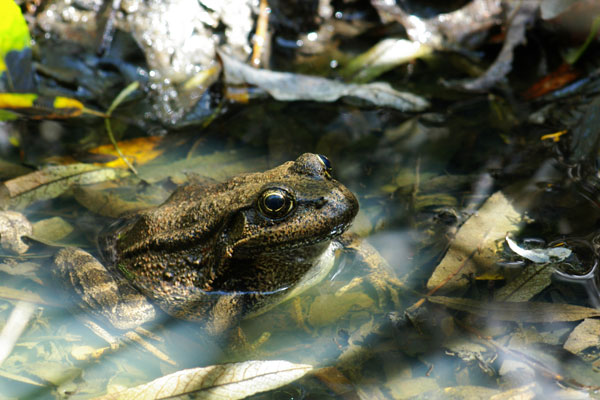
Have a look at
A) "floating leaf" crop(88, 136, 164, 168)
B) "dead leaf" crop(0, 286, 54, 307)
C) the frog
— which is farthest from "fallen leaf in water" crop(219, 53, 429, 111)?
"dead leaf" crop(0, 286, 54, 307)

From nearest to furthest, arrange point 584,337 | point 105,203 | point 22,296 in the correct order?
→ point 584,337
point 22,296
point 105,203

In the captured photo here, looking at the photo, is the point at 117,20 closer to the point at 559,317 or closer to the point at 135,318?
the point at 135,318

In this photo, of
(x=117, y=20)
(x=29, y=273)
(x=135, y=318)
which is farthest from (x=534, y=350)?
(x=117, y=20)

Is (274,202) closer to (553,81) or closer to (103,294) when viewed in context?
(103,294)

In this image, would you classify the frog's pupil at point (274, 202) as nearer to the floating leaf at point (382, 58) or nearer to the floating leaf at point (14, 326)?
the floating leaf at point (14, 326)

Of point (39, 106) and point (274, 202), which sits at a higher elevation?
point (39, 106)

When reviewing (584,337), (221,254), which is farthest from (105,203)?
(584,337)
